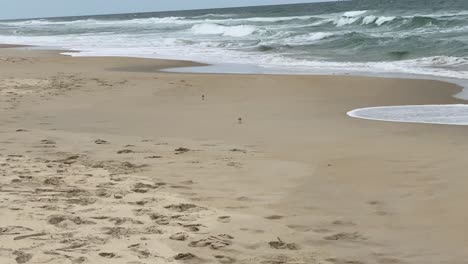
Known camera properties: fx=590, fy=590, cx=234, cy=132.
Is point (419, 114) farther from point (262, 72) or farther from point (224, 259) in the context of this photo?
point (262, 72)

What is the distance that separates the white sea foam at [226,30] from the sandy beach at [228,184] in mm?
25107

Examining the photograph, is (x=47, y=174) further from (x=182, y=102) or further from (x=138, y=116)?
(x=182, y=102)

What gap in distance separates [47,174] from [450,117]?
211 inches

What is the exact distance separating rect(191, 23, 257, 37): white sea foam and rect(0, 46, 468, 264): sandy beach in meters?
25.1

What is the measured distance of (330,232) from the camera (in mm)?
3832

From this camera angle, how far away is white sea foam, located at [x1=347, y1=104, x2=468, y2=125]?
774 cm

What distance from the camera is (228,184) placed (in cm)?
494

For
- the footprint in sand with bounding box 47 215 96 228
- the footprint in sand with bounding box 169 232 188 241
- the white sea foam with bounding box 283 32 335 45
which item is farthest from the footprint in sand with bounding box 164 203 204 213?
the white sea foam with bounding box 283 32 335 45

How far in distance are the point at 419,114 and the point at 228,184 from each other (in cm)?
440

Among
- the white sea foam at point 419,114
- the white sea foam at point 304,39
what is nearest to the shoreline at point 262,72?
the white sea foam at point 419,114

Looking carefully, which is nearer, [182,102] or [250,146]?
[250,146]

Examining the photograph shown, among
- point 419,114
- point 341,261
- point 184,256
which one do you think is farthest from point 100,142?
point 419,114

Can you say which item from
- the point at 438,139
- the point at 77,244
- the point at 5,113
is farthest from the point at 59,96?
the point at 77,244

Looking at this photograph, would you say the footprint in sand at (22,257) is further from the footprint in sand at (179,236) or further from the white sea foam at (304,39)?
the white sea foam at (304,39)
